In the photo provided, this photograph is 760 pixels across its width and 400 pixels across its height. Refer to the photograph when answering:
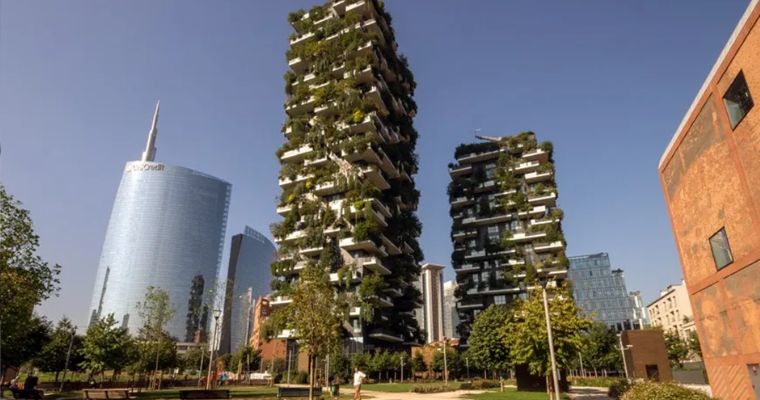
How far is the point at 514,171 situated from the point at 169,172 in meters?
148

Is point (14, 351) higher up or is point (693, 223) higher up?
point (693, 223)

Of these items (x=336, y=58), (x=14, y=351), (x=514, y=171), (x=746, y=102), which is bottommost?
(x=14, y=351)

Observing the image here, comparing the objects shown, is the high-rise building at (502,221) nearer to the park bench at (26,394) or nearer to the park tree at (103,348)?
the park tree at (103,348)

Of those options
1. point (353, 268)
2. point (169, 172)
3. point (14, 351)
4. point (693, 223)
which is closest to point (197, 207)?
point (169, 172)

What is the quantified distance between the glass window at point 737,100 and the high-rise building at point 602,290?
547 ft

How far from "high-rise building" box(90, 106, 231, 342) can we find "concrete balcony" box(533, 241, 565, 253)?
133 m

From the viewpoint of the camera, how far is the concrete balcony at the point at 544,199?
78875 millimetres

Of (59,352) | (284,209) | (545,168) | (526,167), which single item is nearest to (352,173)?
(284,209)

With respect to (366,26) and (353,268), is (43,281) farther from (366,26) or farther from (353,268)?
Result: (366,26)

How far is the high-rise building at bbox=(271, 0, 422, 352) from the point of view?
6556 centimetres

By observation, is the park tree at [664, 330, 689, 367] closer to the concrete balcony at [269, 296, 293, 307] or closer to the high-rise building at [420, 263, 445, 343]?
the concrete balcony at [269, 296, 293, 307]

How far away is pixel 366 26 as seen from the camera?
79.9m

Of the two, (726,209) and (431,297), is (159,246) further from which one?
(726,209)

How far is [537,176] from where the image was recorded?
267 ft
